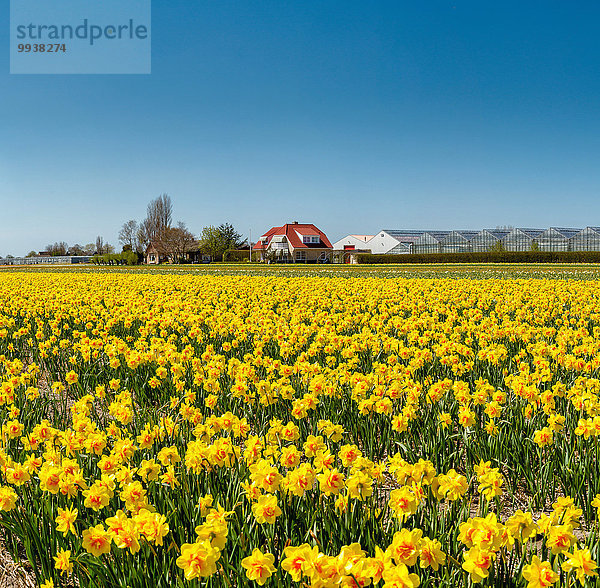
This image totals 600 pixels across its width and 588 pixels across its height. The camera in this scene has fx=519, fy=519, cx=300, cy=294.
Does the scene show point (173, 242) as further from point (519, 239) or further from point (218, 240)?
point (519, 239)

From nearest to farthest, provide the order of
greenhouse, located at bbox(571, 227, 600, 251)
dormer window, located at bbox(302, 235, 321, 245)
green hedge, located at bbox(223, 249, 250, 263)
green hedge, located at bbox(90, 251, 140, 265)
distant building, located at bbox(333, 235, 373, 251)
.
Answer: greenhouse, located at bbox(571, 227, 600, 251) → green hedge, located at bbox(90, 251, 140, 265) → green hedge, located at bbox(223, 249, 250, 263) → dormer window, located at bbox(302, 235, 321, 245) → distant building, located at bbox(333, 235, 373, 251)

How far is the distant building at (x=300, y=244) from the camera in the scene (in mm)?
81625

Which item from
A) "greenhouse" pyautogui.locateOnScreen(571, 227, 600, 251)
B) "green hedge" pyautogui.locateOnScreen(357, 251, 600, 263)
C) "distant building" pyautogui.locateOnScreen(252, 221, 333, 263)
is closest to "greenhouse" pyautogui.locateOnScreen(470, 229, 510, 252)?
"greenhouse" pyautogui.locateOnScreen(571, 227, 600, 251)

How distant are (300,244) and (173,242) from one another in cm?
1963

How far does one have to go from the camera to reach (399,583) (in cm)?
156

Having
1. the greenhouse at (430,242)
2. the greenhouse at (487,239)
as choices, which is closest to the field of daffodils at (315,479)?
the greenhouse at (430,242)

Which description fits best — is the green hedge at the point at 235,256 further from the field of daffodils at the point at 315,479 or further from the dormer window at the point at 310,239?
the field of daffodils at the point at 315,479

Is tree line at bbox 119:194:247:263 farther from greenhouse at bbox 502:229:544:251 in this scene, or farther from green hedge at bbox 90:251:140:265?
greenhouse at bbox 502:229:544:251

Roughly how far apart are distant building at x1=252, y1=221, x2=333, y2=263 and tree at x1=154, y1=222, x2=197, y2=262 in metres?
11.1

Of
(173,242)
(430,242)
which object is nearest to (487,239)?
(430,242)

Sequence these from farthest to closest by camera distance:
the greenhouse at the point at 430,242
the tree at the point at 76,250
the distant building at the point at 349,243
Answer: the tree at the point at 76,250
the distant building at the point at 349,243
the greenhouse at the point at 430,242

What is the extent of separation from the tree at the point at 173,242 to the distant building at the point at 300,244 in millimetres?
11085

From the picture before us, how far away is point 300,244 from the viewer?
271 feet

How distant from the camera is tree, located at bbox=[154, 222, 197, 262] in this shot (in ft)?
251
